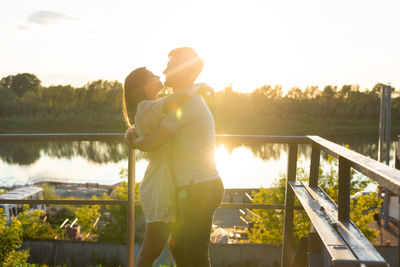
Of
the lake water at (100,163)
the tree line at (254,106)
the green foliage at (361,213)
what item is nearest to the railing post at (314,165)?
the green foliage at (361,213)

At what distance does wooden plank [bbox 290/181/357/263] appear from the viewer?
131cm

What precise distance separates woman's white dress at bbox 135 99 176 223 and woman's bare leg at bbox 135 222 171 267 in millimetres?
37

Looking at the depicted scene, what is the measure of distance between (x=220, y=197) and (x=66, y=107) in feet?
275

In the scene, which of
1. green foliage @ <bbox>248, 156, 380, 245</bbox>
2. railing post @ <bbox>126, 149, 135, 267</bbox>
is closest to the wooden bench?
railing post @ <bbox>126, 149, 135, 267</bbox>

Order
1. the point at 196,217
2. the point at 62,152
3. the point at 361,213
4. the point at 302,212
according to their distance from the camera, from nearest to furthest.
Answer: the point at 196,217 → the point at 302,212 → the point at 361,213 → the point at 62,152

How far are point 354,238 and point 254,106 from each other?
79384 millimetres

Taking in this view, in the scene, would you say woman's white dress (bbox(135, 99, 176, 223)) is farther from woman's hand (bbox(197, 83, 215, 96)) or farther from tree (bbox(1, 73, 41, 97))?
tree (bbox(1, 73, 41, 97))

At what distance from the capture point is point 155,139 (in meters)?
1.81

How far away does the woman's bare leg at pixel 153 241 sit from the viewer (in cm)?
188

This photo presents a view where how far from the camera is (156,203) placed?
6.09ft

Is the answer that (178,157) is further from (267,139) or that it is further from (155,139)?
(267,139)

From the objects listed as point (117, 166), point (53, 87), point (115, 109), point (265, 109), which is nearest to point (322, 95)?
point (265, 109)

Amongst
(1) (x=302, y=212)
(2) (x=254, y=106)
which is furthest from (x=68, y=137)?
(2) (x=254, y=106)

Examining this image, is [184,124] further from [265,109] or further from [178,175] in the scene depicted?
[265,109]
